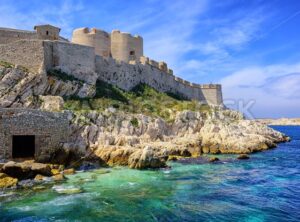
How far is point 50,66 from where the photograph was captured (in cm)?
3105

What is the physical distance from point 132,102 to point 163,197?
2088 centimetres

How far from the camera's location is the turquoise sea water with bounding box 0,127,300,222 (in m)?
12.7

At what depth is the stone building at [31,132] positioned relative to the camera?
2109 cm

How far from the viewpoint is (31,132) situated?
2194 cm

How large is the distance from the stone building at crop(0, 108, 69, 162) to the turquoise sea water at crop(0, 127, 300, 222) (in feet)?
11.5

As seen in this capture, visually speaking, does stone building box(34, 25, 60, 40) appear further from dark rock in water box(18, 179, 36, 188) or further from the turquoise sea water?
dark rock in water box(18, 179, 36, 188)

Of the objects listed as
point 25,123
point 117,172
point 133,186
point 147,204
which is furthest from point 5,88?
point 147,204

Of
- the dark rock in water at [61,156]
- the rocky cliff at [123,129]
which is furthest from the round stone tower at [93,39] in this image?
the dark rock in water at [61,156]

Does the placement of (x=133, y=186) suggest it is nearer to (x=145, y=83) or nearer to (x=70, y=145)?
(x=70, y=145)

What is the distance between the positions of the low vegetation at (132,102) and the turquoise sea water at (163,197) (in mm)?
8769

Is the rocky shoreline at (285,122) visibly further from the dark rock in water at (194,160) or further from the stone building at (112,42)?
the dark rock in water at (194,160)

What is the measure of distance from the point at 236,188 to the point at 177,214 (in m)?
5.67

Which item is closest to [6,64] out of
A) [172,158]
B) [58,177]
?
[58,177]

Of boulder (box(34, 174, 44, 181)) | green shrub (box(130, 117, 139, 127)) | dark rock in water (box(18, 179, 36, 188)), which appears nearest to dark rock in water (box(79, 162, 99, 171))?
boulder (box(34, 174, 44, 181))
